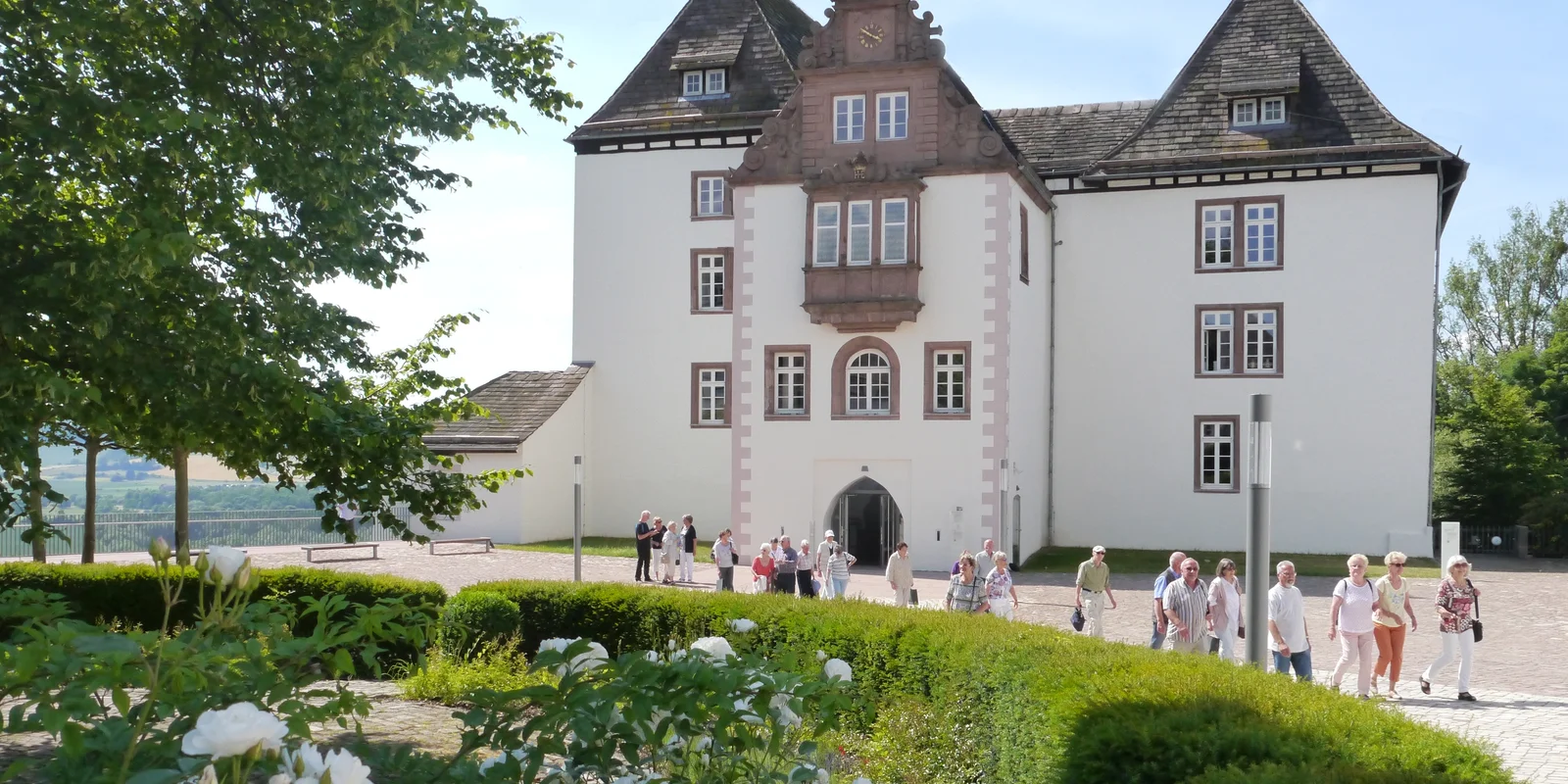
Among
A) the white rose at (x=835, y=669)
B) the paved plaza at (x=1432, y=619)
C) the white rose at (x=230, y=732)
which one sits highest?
the white rose at (x=230, y=732)

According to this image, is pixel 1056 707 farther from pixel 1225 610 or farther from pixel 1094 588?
pixel 1094 588

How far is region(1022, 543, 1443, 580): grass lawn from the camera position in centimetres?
3012

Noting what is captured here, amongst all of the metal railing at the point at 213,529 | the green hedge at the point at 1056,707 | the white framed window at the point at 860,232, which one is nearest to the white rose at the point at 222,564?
the green hedge at the point at 1056,707

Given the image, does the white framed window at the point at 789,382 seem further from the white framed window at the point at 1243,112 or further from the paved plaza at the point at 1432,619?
the white framed window at the point at 1243,112

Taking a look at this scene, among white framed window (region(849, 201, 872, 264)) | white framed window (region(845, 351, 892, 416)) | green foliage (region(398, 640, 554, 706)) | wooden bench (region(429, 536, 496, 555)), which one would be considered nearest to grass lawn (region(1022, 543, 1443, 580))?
white framed window (region(845, 351, 892, 416))

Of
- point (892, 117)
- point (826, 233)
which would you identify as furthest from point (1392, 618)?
point (892, 117)

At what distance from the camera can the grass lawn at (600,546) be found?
35.1 meters

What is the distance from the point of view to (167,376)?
9789mm

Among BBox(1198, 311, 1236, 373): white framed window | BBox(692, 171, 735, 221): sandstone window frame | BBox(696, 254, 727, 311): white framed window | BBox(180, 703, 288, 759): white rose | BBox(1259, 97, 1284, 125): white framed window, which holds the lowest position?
BBox(180, 703, 288, 759): white rose

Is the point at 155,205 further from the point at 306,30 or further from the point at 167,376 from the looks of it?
the point at 306,30

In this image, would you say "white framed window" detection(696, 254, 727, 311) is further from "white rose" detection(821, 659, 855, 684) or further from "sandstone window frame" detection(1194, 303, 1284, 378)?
"white rose" detection(821, 659, 855, 684)

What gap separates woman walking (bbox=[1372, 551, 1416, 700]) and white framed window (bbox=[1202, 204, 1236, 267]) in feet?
64.8

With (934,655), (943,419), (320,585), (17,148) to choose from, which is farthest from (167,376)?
(943,419)

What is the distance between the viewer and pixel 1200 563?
98.0 ft
